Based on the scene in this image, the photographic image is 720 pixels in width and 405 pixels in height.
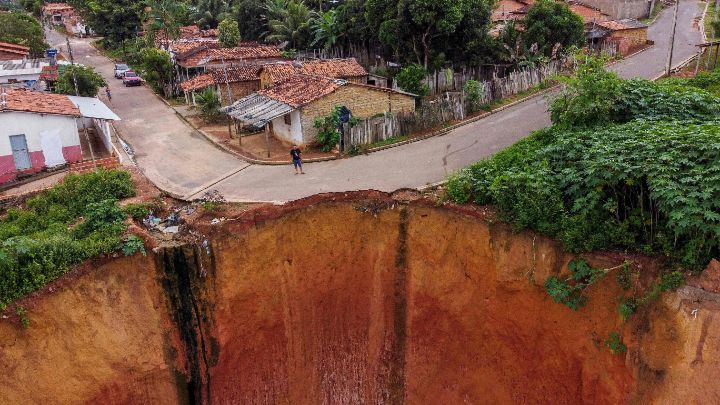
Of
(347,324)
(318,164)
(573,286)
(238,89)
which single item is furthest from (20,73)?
(573,286)

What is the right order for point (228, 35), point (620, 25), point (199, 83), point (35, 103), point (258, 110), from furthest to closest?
point (228, 35) → point (620, 25) → point (199, 83) → point (258, 110) → point (35, 103)

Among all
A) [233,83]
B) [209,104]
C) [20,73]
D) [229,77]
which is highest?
[20,73]

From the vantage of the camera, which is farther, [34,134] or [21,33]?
[21,33]

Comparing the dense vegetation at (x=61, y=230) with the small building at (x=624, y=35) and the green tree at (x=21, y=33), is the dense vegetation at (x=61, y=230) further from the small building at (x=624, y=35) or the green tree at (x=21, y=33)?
the green tree at (x=21, y=33)

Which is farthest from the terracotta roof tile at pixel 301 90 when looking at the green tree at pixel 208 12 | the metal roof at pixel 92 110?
the green tree at pixel 208 12

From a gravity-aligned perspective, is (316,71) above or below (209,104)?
above

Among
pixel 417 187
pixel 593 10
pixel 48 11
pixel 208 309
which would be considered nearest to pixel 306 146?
pixel 417 187

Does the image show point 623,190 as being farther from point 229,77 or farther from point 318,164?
point 229,77
